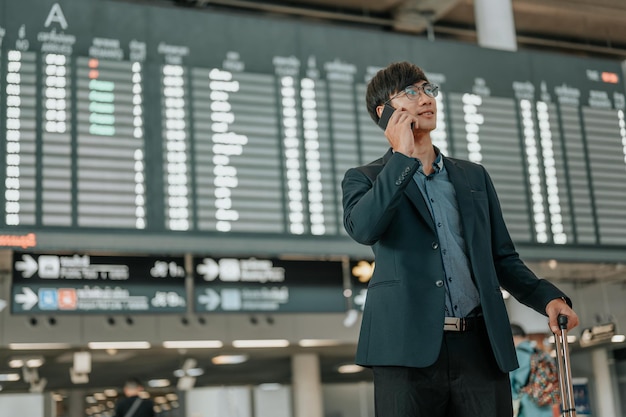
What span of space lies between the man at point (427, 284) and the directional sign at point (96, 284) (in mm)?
4333

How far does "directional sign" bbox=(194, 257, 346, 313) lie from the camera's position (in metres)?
6.92

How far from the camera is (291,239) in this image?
6492 mm

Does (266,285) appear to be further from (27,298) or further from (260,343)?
(260,343)

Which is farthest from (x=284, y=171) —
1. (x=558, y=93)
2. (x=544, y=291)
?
(x=544, y=291)

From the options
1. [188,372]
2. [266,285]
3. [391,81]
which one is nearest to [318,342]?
[188,372]

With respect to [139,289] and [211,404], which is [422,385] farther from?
[211,404]

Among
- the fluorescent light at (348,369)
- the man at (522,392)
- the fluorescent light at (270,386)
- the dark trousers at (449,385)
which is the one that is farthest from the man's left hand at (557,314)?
the fluorescent light at (348,369)

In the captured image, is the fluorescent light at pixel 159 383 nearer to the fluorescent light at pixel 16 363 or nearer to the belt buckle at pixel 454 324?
the fluorescent light at pixel 16 363

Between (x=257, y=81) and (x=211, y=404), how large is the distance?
21.8 feet

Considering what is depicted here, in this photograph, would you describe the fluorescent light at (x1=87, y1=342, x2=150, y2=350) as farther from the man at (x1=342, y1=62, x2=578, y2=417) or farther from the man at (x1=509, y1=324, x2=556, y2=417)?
the man at (x1=342, y1=62, x2=578, y2=417)

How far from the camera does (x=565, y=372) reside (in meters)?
2.30

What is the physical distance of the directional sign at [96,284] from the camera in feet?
20.6

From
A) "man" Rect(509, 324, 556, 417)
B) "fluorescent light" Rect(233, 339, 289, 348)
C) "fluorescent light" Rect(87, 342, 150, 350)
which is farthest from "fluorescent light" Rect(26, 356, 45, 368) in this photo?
"man" Rect(509, 324, 556, 417)

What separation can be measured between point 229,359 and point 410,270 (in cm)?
983
